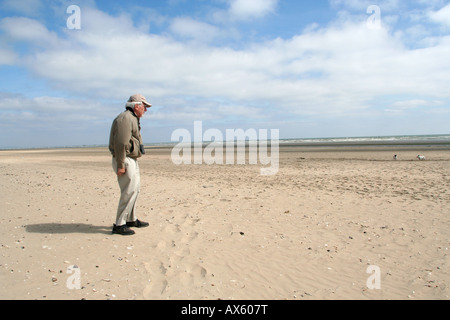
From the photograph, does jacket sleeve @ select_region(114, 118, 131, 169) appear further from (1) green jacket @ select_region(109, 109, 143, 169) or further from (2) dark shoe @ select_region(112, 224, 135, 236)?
(2) dark shoe @ select_region(112, 224, 135, 236)

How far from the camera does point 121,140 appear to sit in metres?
4.93

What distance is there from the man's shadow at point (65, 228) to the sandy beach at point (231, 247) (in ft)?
0.07

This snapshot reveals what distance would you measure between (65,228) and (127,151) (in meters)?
2.25

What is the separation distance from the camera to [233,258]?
454 centimetres

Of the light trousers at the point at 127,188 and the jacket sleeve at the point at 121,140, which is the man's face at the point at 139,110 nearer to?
the jacket sleeve at the point at 121,140

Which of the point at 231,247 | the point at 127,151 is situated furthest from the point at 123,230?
the point at 231,247

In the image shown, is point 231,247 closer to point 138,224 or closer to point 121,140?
point 138,224

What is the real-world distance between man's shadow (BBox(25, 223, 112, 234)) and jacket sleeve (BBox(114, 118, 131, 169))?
163 centimetres

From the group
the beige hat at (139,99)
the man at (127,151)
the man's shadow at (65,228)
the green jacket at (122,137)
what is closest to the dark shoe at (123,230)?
the man at (127,151)

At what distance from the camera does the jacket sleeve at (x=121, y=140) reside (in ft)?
16.2

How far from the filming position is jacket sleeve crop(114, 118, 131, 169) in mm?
4930

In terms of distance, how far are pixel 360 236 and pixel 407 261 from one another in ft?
3.57

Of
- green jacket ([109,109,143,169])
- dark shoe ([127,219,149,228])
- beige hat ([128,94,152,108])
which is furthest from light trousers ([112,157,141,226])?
beige hat ([128,94,152,108])
